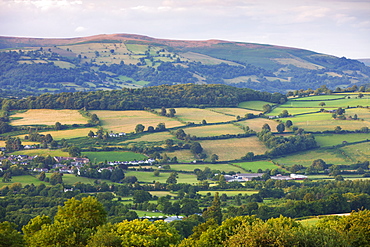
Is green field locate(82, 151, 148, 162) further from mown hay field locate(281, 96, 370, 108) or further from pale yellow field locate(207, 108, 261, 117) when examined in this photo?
mown hay field locate(281, 96, 370, 108)

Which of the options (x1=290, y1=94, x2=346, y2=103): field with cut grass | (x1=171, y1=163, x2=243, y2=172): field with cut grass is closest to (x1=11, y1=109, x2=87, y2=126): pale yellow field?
(x1=171, y1=163, x2=243, y2=172): field with cut grass

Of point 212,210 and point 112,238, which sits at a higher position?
point 112,238

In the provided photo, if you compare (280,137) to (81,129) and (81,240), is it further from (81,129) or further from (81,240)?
(81,240)

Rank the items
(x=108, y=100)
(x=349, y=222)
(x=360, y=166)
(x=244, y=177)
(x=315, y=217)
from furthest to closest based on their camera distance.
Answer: (x=108, y=100) → (x=360, y=166) → (x=244, y=177) → (x=315, y=217) → (x=349, y=222)

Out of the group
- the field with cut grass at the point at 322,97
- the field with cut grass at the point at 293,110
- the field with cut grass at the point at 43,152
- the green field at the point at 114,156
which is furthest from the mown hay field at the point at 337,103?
the field with cut grass at the point at 43,152

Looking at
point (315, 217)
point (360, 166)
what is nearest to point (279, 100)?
point (360, 166)

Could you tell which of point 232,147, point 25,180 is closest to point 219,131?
point 232,147
